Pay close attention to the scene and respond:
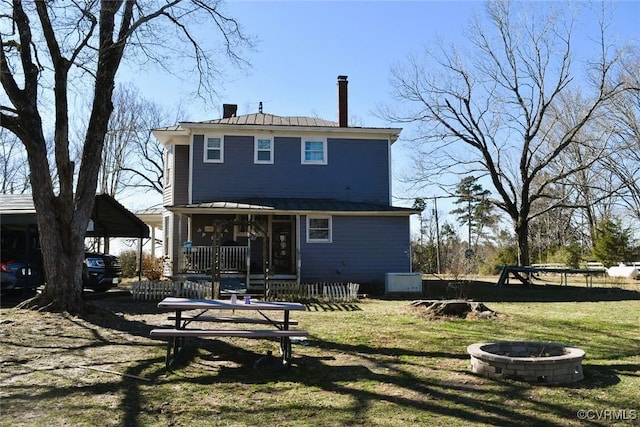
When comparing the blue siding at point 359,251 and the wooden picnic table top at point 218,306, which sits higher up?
the blue siding at point 359,251

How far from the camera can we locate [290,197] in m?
20.5

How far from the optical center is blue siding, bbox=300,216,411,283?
19.2 meters

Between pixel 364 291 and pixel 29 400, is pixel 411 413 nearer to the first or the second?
pixel 29 400

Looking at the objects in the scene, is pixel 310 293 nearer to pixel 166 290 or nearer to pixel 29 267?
pixel 166 290

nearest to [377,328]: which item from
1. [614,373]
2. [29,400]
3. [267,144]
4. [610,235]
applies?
[614,373]

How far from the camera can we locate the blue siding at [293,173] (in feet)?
65.9

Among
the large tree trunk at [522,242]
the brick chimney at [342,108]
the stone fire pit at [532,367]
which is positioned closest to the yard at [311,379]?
the stone fire pit at [532,367]

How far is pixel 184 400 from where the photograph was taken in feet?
16.6

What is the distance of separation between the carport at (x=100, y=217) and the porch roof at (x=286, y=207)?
148cm

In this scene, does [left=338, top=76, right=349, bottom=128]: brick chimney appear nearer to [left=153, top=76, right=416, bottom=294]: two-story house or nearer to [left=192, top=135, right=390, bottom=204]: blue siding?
[left=153, top=76, right=416, bottom=294]: two-story house

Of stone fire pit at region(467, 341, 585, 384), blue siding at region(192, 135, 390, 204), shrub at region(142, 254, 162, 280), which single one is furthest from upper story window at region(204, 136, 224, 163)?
stone fire pit at region(467, 341, 585, 384)

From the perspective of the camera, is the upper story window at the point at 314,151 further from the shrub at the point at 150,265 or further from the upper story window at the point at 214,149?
the shrub at the point at 150,265

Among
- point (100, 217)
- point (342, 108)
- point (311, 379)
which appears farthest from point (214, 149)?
point (311, 379)

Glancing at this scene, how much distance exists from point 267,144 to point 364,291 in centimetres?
690
